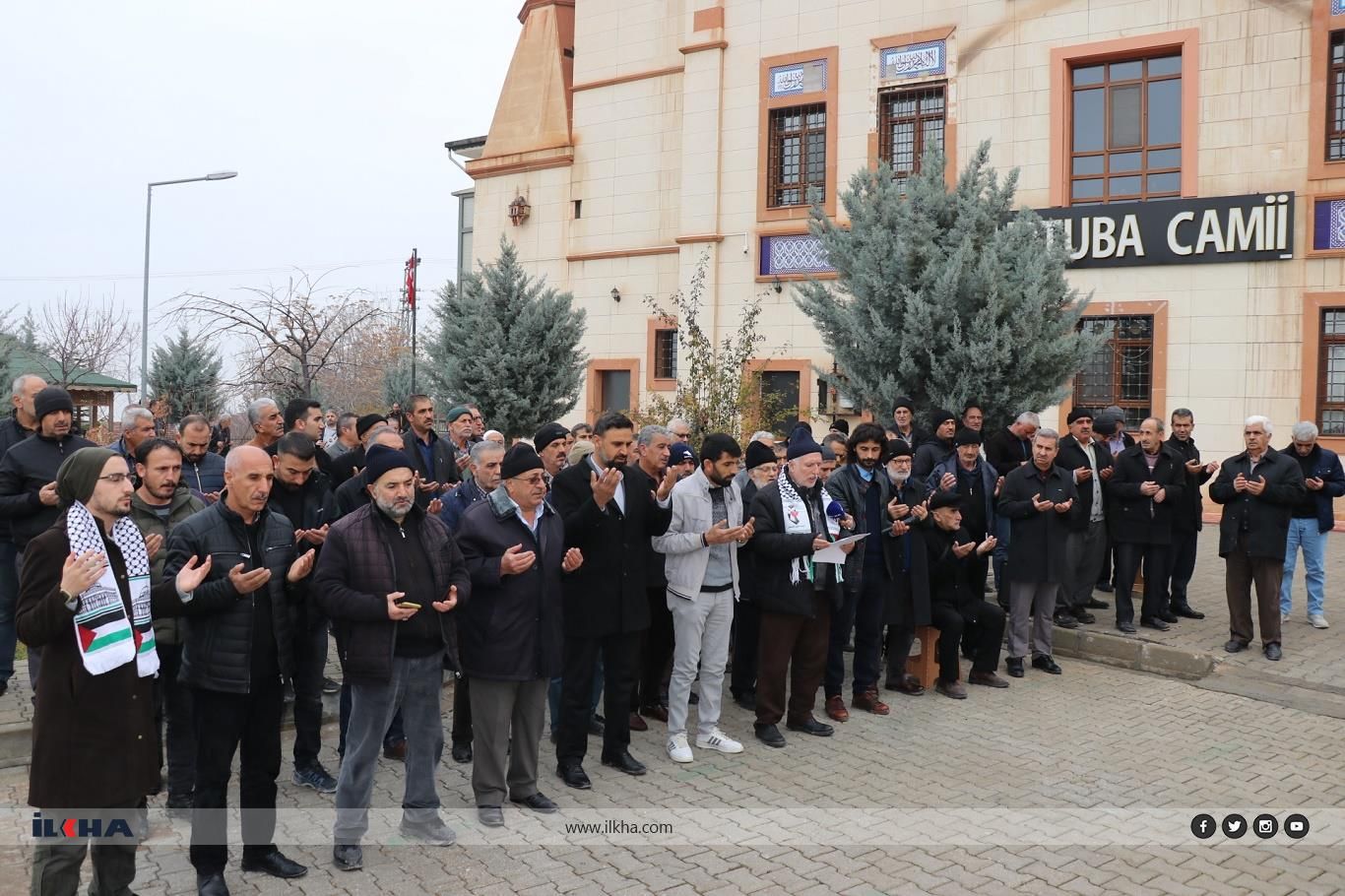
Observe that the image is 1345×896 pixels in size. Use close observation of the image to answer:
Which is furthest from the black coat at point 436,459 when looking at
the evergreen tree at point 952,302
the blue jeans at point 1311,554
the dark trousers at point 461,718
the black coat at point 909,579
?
the blue jeans at point 1311,554

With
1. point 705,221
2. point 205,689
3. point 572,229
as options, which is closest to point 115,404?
point 572,229

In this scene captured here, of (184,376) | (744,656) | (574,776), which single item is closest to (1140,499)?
(744,656)

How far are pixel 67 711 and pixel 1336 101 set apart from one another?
1936 cm

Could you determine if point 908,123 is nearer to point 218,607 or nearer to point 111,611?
point 218,607

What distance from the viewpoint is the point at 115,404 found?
3856cm

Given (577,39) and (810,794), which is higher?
(577,39)

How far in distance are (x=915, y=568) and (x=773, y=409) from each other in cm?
1183

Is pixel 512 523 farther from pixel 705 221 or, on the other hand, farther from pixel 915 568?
pixel 705 221

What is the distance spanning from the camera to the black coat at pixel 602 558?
6.23m

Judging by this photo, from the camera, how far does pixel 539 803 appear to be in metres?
5.73

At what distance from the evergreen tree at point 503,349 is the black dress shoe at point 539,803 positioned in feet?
41.3

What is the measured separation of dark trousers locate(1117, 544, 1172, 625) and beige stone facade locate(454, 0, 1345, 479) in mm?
8613

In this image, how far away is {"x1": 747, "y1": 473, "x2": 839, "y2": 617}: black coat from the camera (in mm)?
6863

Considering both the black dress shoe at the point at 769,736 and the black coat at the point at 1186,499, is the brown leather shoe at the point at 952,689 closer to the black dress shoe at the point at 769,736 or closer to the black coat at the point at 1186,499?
the black dress shoe at the point at 769,736
